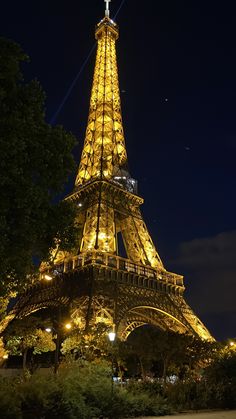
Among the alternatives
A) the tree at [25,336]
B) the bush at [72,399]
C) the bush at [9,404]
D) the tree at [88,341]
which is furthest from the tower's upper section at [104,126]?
the bush at [9,404]

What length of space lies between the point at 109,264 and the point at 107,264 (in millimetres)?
441

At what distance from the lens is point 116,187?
Result: 144 ft

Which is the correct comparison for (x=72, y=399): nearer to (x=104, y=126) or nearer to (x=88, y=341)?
(x=88, y=341)

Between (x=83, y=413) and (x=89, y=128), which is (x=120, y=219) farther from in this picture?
(x=83, y=413)

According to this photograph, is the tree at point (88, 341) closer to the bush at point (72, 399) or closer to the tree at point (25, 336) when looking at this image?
the tree at point (25, 336)

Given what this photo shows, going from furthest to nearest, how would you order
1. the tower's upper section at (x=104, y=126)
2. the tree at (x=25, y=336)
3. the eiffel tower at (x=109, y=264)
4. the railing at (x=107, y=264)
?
the tower's upper section at (x=104, y=126)
the railing at (x=107, y=264)
the eiffel tower at (x=109, y=264)
the tree at (x=25, y=336)

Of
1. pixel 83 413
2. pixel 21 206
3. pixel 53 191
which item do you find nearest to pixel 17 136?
pixel 21 206

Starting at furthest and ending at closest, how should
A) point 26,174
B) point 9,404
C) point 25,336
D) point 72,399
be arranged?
point 25,336
point 26,174
point 72,399
point 9,404

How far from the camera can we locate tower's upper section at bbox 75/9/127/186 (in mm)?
46906

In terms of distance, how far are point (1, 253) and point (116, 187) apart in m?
32.3

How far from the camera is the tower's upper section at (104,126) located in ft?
154

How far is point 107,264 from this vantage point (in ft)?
115

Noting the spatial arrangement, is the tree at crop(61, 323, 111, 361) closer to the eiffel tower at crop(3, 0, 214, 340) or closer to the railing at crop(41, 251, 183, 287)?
the eiffel tower at crop(3, 0, 214, 340)

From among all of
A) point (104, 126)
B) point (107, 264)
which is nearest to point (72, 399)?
point (107, 264)
